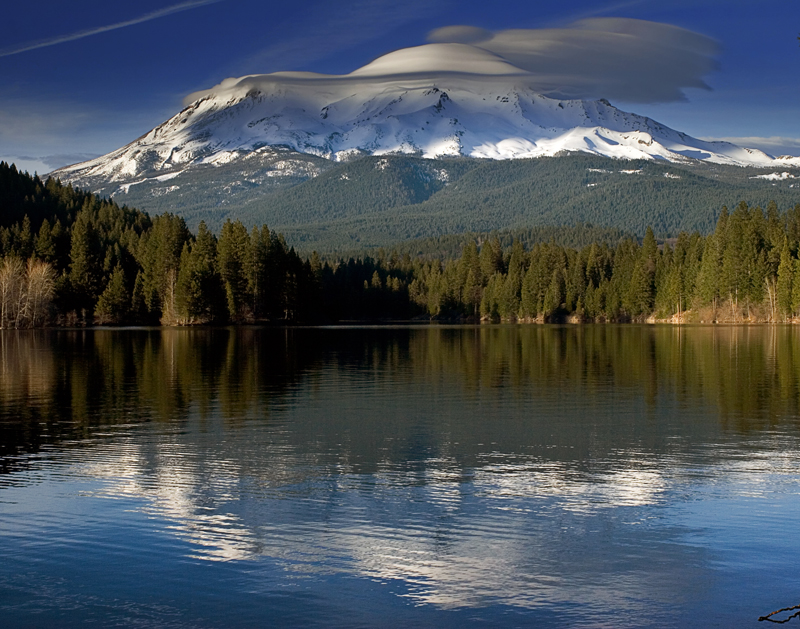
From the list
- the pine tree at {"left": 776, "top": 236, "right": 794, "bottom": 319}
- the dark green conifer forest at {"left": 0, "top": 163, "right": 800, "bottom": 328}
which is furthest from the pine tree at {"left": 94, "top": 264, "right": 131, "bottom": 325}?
the pine tree at {"left": 776, "top": 236, "right": 794, "bottom": 319}

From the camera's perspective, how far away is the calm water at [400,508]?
44.5 ft

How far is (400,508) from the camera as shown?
61.4 ft

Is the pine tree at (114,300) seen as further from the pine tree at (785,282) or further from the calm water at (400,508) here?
the calm water at (400,508)

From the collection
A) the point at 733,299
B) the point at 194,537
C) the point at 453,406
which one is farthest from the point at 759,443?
the point at 733,299

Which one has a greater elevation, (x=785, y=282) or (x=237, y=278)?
(x=237, y=278)

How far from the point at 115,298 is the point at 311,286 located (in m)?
37.4

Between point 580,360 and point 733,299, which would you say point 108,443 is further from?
point 733,299

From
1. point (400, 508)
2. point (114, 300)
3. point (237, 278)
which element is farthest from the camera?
point (114, 300)

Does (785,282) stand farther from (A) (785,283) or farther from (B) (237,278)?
(B) (237,278)

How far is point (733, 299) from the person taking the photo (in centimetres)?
14588

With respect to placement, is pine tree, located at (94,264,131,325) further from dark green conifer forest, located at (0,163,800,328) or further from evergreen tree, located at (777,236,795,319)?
evergreen tree, located at (777,236,795,319)

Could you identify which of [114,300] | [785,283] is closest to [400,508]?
[785,283]

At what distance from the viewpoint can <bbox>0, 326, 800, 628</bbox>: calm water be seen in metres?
13.6

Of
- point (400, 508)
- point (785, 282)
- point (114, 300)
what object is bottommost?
point (400, 508)
